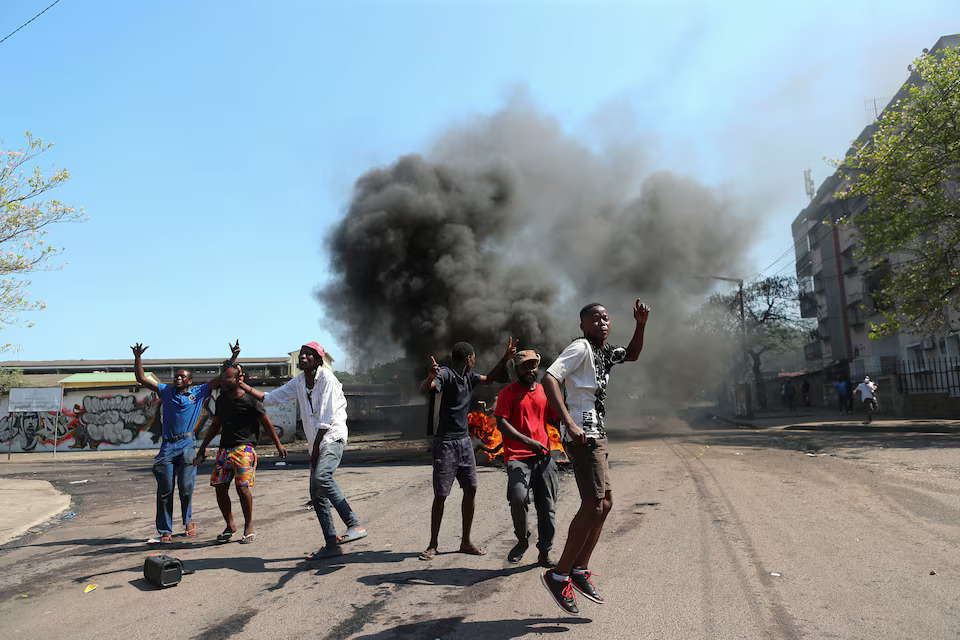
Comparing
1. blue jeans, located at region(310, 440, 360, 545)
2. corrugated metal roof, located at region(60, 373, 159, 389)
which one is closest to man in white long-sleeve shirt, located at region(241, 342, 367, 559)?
blue jeans, located at region(310, 440, 360, 545)

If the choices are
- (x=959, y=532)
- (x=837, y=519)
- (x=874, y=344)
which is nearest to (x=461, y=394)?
(x=837, y=519)

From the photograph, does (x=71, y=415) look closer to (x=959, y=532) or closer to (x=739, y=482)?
(x=739, y=482)

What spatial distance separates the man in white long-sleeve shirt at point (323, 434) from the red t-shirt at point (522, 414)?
4.00 ft

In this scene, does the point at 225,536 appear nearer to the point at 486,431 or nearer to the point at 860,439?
the point at 486,431

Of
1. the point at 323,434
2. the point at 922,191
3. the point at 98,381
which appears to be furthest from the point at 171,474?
the point at 98,381

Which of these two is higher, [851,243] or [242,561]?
[851,243]

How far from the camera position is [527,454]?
4723 mm

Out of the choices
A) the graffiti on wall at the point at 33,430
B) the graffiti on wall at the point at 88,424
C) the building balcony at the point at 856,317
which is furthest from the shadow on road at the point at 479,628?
the building balcony at the point at 856,317

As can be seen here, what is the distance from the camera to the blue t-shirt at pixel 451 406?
4.95 meters

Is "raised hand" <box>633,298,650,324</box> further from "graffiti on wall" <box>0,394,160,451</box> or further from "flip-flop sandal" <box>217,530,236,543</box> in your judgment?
"graffiti on wall" <box>0,394,160,451</box>

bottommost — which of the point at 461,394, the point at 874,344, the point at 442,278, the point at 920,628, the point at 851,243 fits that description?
the point at 920,628

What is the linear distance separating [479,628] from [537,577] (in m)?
1.06

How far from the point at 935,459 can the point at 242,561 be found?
1040cm

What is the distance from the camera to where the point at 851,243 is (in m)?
37.9
